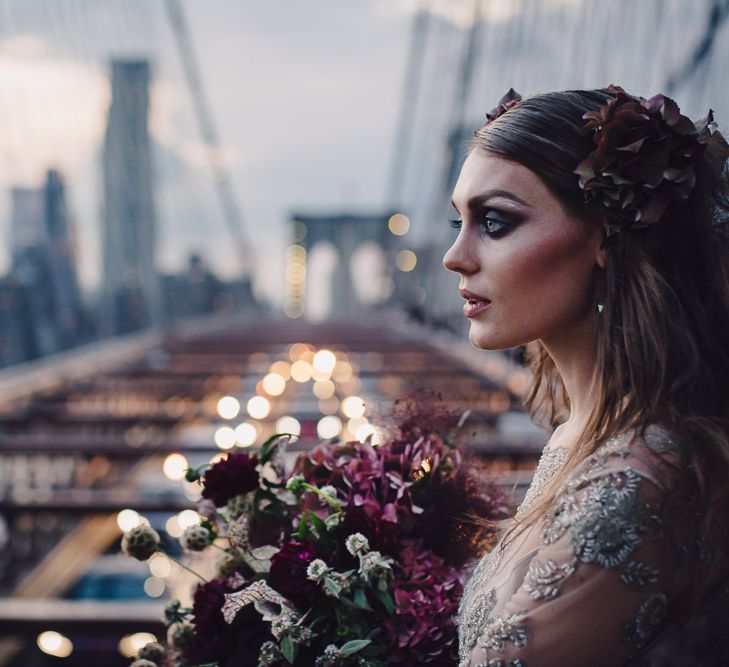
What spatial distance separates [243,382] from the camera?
1121 centimetres

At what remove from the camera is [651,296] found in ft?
4.02

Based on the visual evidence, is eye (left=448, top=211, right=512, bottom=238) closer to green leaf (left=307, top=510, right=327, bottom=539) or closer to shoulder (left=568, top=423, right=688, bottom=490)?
shoulder (left=568, top=423, right=688, bottom=490)

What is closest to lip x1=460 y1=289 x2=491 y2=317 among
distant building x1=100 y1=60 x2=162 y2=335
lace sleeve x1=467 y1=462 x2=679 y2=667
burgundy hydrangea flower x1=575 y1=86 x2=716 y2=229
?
burgundy hydrangea flower x1=575 y1=86 x2=716 y2=229

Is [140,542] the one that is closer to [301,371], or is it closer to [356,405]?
[356,405]

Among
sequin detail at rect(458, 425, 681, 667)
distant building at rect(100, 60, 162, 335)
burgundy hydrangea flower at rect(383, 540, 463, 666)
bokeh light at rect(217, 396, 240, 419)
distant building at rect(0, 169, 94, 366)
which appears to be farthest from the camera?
distant building at rect(100, 60, 162, 335)

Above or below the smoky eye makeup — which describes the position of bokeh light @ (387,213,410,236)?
below

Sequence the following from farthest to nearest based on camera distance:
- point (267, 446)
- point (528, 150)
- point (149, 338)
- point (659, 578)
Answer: point (149, 338) < point (267, 446) < point (528, 150) < point (659, 578)

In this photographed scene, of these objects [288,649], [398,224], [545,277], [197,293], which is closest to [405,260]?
[197,293]

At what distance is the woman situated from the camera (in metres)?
1.07

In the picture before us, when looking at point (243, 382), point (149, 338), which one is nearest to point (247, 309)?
point (149, 338)

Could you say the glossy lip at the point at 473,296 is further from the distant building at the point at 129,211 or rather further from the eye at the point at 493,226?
the distant building at the point at 129,211

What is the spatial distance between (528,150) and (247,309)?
42.0 meters

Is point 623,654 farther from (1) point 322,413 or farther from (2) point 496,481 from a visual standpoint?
(1) point 322,413

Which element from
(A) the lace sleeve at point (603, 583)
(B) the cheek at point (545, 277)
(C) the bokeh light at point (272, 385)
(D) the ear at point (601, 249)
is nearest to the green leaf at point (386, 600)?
(A) the lace sleeve at point (603, 583)
